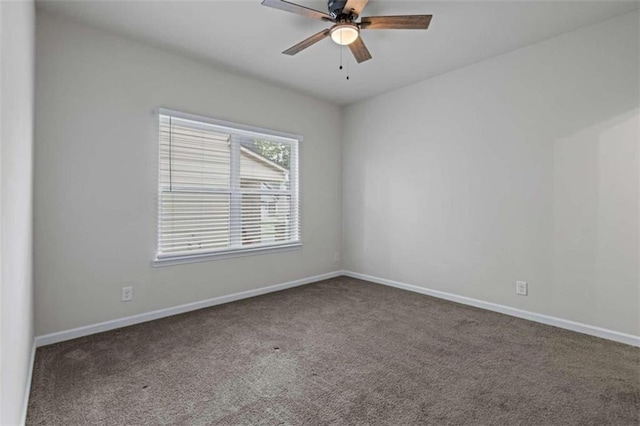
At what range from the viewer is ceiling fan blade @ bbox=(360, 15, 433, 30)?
2213 mm

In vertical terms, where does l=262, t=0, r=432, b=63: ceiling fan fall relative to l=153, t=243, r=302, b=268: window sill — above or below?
above

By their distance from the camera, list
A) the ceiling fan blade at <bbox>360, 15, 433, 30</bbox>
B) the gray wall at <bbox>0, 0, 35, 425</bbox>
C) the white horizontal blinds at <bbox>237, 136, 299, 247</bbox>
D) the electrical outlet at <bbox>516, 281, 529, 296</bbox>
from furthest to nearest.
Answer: the white horizontal blinds at <bbox>237, 136, 299, 247</bbox> < the electrical outlet at <bbox>516, 281, 529, 296</bbox> < the ceiling fan blade at <bbox>360, 15, 433, 30</bbox> < the gray wall at <bbox>0, 0, 35, 425</bbox>

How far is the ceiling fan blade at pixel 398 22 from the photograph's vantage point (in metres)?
2.21

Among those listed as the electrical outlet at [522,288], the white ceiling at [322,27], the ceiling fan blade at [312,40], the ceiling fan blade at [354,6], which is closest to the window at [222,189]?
the white ceiling at [322,27]

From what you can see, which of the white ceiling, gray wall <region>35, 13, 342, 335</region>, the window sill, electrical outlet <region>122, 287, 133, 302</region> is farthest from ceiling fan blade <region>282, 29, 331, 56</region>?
electrical outlet <region>122, 287, 133, 302</region>

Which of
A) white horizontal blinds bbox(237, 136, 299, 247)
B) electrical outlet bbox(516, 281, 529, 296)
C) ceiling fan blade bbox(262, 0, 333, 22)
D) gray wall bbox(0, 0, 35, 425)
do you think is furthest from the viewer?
white horizontal blinds bbox(237, 136, 299, 247)

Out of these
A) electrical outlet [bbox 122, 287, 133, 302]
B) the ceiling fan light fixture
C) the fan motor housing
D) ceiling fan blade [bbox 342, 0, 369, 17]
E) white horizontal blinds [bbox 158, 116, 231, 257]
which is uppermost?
the fan motor housing

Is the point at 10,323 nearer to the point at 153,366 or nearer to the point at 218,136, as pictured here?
the point at 153,366

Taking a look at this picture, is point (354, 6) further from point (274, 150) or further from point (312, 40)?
point (274, 150)

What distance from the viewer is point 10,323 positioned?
1.25 metres

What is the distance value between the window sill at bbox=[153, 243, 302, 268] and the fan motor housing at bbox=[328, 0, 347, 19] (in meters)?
2.55

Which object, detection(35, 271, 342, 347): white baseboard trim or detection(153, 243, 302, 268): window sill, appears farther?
detection(153, 243, 302, 268): window sill

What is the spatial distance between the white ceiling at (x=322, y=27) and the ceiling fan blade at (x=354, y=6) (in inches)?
11.6

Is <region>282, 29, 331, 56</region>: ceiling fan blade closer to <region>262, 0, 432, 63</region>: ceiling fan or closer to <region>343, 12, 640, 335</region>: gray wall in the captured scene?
<region>262, 0, 432, 63</region>: ceiling fan
